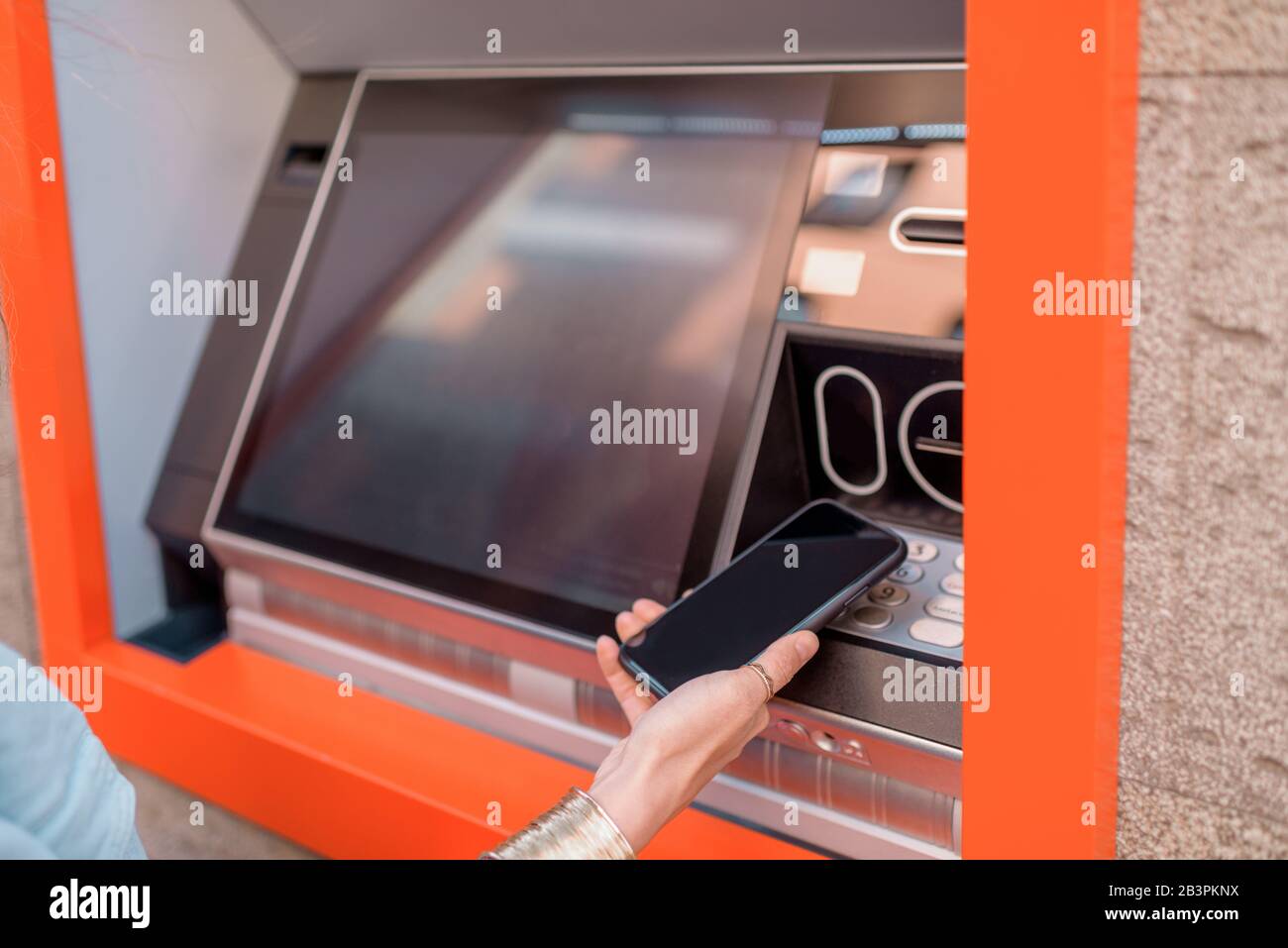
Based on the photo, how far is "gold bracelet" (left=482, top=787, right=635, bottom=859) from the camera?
892 millimetres

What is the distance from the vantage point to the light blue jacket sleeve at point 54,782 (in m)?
0.84

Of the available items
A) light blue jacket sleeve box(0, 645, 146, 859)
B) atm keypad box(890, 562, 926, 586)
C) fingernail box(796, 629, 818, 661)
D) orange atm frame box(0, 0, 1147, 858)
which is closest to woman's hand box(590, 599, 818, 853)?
fingernail box(796, 629, 818, 661)

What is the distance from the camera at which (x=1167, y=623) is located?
0.69 metres

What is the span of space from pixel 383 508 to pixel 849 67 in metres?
0.79

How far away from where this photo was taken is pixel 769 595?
3.74 feet

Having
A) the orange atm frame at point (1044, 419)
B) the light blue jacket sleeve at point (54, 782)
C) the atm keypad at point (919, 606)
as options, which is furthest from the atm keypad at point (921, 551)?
the light blue jacket sleeve at point (54, 782)

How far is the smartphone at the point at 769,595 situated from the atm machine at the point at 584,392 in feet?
0.15

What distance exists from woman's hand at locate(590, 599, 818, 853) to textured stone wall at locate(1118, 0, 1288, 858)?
360 mm

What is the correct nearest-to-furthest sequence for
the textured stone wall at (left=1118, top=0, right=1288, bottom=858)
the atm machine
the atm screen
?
1. the textured stone wall at (left=1118, top=0, right=1288, bottom=858)
2. the atm machine
3. the atm screen

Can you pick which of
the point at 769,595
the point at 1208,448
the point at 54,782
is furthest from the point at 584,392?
the point at 1208,448

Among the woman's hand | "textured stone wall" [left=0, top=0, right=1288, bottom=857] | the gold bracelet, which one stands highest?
"textured stone wall" [left=0, top=0, right=1288, bottom=857]

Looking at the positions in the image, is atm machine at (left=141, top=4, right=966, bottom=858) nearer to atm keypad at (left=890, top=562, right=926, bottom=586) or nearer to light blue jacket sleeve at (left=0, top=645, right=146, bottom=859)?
atm keypad at (left=890, top=562, right=926, bottom=586)

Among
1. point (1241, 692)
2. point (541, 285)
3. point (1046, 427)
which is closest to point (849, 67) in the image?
point (541, 285)

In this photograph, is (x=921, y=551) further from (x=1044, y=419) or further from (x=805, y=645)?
(x=1044, y=419)
